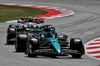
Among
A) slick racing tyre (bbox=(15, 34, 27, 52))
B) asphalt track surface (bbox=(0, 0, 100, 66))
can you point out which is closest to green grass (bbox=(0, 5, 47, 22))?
asphalt track surface (bbox=(0, 0, 100, 66))

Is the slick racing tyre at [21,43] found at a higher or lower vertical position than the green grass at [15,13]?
higher

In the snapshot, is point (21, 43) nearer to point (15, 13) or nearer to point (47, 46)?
point (47, 46)

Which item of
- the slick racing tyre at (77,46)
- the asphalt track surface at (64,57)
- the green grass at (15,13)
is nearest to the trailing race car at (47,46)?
the slick racing tyre at (77,46)

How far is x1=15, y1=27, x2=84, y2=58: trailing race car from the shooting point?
42.5 feet

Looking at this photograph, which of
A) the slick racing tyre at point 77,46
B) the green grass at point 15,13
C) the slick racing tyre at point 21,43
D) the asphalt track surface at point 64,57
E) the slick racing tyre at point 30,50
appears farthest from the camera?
the green grass at point 15,13

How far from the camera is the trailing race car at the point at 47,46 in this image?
12.9m

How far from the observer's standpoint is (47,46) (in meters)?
13.4

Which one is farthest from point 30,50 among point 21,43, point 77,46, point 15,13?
point 15,13

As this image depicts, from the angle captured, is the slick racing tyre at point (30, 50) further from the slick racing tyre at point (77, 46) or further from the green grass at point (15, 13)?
the green grass at point (15, 13)

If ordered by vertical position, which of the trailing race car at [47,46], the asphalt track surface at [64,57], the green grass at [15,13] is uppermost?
the trailing race car at [47,46]

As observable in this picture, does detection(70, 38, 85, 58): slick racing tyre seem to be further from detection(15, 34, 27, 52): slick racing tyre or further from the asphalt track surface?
detection(15, 34, 27, 52): slick racing tyre

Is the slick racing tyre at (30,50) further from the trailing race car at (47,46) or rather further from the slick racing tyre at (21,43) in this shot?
the slick racing tyre at (21,43)

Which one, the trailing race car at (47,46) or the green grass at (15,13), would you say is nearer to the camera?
the trailing race car at (47,46)

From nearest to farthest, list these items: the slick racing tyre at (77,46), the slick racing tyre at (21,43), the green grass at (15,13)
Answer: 1. the slick racing tyre at (77,46)
2. the slick racing tyre at (21,43)
3. the green grass at (15,13)
